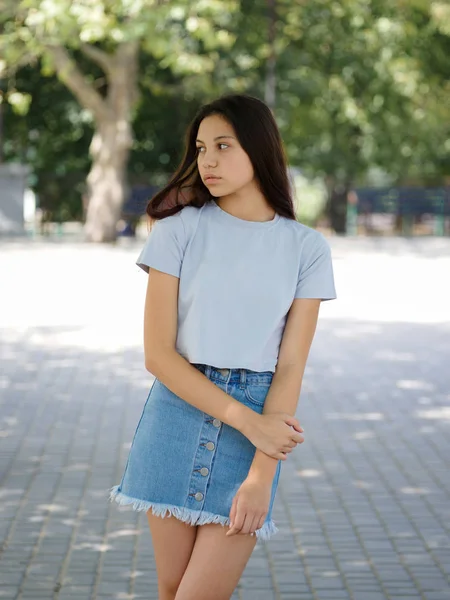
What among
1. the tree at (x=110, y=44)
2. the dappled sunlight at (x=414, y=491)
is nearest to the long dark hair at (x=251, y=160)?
the dappled sunlight at (x=414, y=491)

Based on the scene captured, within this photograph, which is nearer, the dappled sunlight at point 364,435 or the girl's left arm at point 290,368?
the girl's left arm at point 290,368

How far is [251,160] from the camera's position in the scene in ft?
10.5

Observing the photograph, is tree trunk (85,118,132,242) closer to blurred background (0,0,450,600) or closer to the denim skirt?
blurred background (0,0,450,600)

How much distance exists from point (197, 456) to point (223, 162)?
686 millimetres

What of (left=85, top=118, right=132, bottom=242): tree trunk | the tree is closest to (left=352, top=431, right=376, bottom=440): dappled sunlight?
the tree

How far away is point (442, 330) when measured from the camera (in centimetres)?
1477

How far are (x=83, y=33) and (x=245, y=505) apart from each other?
22630 millimetres

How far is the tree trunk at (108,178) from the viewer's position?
30938 millimetres

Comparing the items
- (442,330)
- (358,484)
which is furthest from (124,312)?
(358,484)

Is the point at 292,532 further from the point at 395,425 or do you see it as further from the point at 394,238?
the point at 394,238

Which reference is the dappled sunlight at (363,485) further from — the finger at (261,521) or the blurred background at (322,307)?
the finger at (261,521)

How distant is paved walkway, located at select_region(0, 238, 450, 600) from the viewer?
559 centimetres

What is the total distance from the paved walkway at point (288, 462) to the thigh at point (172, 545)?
2078 millimetres

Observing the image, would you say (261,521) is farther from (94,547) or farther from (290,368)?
(94,547)
